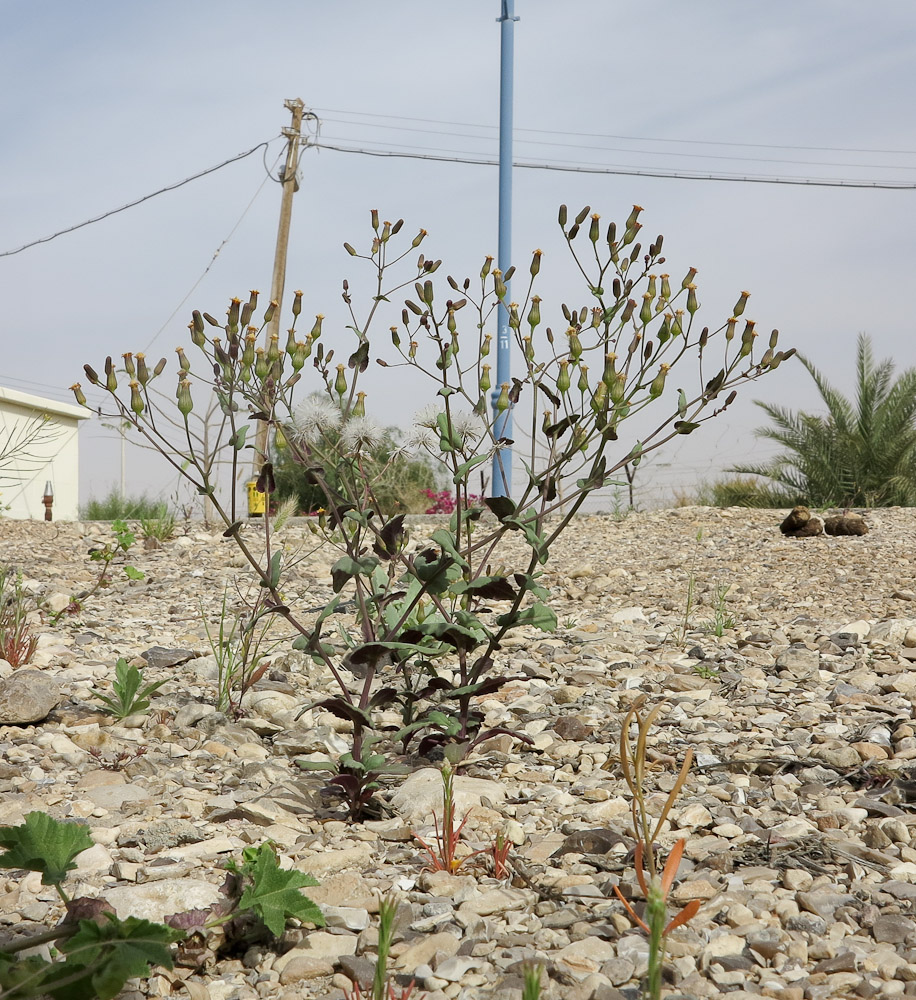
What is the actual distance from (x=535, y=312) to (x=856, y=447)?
9.58 metres

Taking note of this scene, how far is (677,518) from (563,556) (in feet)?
6.02

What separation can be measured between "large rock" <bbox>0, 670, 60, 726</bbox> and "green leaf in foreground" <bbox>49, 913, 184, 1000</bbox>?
1.76m

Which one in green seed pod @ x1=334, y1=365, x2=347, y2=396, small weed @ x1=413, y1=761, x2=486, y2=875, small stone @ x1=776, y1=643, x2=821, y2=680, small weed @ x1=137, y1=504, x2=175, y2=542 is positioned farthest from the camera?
small weed @ x1=137, y1=504, x2=175, y2=542

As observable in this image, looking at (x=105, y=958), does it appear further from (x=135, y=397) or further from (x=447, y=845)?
(x=135, y=397)

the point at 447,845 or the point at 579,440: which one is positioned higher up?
the point at 579,440

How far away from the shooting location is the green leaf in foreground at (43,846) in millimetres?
1663

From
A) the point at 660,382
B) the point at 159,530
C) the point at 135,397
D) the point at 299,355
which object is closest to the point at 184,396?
the point at 135,397

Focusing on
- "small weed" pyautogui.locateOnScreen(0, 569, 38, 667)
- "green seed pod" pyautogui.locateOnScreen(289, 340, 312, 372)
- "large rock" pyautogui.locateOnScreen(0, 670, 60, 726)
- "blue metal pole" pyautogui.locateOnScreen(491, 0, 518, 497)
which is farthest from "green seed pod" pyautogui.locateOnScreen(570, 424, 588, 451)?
"blue metal pole" pyautogui.locateOnScreen(491, 0, 518, 497)

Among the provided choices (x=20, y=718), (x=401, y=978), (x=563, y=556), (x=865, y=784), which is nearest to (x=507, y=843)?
(x=401, y=978)

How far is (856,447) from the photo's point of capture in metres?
11.1

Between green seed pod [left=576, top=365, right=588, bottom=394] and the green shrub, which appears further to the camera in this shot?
the green shrub

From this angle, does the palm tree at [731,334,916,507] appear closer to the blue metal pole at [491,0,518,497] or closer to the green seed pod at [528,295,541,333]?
the blue metal pole at [491,0,518,497]

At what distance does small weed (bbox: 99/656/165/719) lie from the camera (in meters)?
3.10

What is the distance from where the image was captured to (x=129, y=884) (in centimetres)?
200
